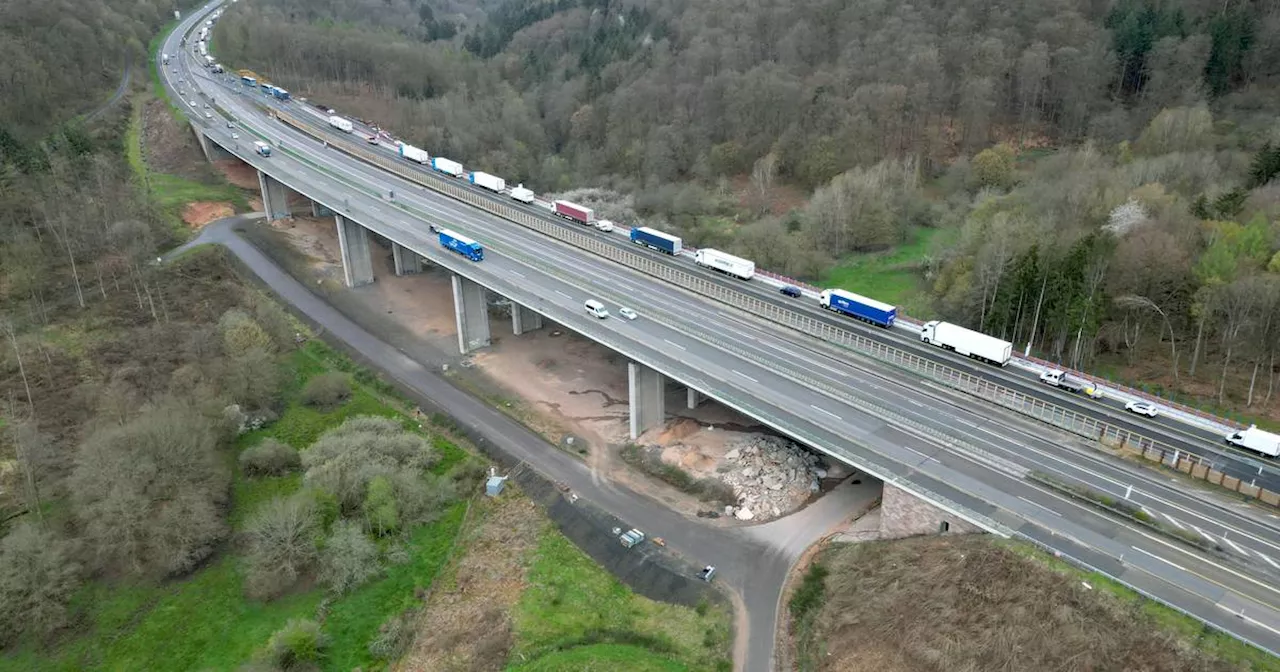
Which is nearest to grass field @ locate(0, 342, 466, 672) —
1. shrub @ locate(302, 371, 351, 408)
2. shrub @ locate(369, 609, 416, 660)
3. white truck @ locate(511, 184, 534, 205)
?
shrub @ locate(369, 609, 416, 660)

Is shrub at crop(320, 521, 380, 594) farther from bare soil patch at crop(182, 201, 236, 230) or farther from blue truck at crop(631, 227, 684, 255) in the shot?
bare soil patch at crop(182, 201, 236, 230)

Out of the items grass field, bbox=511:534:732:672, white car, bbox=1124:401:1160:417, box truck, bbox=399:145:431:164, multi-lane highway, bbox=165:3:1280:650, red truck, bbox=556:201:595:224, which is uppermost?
box truck, bbox=399:145:431:164

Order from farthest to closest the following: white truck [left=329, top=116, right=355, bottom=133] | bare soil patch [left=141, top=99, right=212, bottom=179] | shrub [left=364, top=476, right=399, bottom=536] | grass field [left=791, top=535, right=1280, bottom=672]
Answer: white truck [left=329, top=116, right=355, bottom=133] < bare soil patch [left=141, top=99, right=212, bottom=179] < shrub [left=364, top=476, right=399, bottom=536] < grass field [left=791, top=535, right=1280, bottom=672]

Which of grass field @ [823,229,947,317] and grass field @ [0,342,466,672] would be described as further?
grass field @ [823,229,947,317]

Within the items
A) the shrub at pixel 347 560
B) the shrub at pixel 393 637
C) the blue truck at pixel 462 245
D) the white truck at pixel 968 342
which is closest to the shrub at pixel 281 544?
the shrub at pixel 347 560

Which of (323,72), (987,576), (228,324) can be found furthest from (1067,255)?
(323,72)
